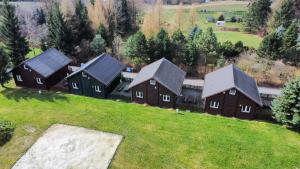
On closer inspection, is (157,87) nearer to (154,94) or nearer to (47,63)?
(154,94)

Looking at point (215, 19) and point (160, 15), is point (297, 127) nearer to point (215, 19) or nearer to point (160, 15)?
point (160, 15)

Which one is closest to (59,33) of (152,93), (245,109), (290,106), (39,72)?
(39,72)

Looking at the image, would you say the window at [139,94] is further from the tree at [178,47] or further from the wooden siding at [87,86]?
the tree at [178,47]

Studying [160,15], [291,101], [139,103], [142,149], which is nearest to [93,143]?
[142,149]

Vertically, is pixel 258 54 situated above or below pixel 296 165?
above

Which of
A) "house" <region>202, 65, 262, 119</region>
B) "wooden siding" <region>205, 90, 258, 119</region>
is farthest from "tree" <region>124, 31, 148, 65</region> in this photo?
"wooden siding" <region>205, 90, 258, 119</region>

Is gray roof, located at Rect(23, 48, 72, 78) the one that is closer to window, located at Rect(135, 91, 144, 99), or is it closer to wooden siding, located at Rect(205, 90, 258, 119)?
window, located at Rect(135, 91, 144, 99)

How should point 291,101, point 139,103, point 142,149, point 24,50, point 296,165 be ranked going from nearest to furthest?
point 296,165
point 142,149
point 291,101
point 139,103
point 24,50
